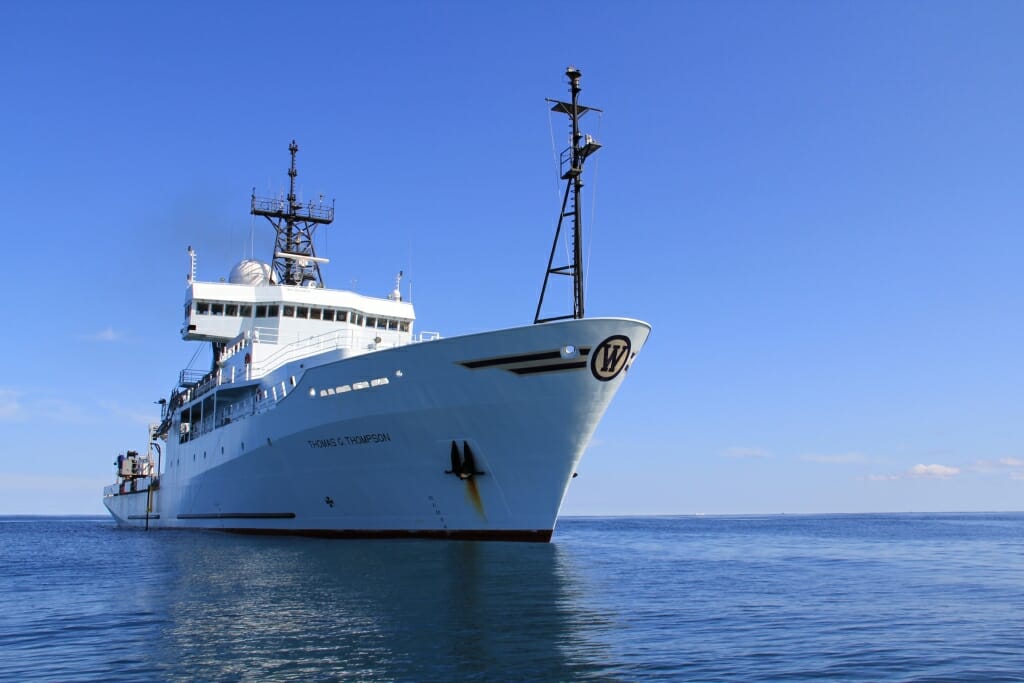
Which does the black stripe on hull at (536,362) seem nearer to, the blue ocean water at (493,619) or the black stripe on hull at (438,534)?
the black stripe on hull at (438,534)

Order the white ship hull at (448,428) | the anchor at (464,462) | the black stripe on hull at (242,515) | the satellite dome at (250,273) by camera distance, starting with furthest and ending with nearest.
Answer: the satellite dome at (250,273)
the black stripe on hull at (242,515)
the anchor at (464,462)
the white ship hull at (448,428)

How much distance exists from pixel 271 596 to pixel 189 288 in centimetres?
2704

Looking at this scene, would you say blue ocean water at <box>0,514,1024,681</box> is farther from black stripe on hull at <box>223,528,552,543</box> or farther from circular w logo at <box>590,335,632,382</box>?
circular w logo at <box>590,335,632,382</box>

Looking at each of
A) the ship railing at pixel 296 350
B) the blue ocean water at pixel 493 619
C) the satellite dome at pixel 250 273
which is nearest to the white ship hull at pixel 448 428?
the blue ocean water at pixel 493 619

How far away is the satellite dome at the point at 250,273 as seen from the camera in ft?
138

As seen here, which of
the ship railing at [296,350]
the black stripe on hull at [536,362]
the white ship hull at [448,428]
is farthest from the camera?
the ship railing at [296,350]

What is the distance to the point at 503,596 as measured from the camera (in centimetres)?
1534

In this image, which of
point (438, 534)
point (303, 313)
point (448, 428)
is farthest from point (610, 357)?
point (303, 313)

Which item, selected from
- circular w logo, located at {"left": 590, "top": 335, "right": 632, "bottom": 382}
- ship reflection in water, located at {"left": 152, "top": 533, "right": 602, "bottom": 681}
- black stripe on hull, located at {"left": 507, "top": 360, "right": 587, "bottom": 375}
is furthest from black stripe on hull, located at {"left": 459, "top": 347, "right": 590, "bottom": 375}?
ship reflection in water, located at {"left": 152, "top": 533, "right": 602, "bottom": 681}

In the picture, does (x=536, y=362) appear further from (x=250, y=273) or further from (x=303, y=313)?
(x=250, y=273)

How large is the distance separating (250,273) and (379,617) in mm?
32151

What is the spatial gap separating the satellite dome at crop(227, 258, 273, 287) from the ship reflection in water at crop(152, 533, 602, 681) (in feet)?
71.1

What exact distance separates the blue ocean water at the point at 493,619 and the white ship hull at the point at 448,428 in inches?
50.4

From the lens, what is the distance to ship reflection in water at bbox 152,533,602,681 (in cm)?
998
